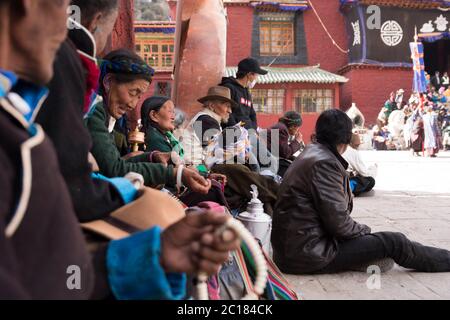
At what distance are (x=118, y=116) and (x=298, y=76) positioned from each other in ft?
68.5

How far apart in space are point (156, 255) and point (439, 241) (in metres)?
3.69

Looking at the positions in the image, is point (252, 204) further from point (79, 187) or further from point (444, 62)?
point (444, 62)

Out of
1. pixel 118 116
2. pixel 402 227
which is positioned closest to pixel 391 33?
pixel 402 227

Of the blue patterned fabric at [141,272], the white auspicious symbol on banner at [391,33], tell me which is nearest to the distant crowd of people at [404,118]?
the white auspicious symbol on banner at [391,33]

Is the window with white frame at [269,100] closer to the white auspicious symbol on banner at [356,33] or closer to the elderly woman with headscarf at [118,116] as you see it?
the white auspicious symbol on banner at [356,33]

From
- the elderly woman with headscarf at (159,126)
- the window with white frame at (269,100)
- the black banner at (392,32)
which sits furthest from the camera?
the black banner at (392,32)

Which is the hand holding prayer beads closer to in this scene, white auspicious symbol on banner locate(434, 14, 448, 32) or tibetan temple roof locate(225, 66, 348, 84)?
tibetan temple roof locate(225, 66, 348, 84)

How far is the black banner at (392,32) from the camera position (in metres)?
23.1

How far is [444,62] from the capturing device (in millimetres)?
27938

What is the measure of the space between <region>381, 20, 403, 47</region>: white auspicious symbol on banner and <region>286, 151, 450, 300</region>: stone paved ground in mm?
15938

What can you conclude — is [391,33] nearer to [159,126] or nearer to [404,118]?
[404,118]

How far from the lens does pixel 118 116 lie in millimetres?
2506

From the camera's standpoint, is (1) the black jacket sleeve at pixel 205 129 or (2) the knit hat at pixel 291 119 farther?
(2) the knit hat at pixel 291 119

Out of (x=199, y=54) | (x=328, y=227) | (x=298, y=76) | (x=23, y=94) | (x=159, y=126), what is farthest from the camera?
(x=298, y=76)
